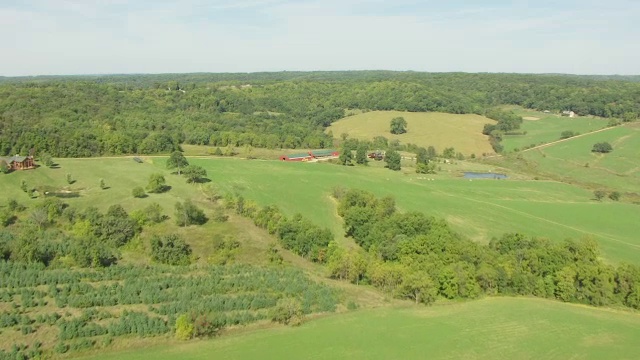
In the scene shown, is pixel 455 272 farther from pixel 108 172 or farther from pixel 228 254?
pixel 108 172

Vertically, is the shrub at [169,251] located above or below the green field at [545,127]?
below

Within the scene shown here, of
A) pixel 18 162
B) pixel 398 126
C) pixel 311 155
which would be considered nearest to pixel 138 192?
pixel 18 162

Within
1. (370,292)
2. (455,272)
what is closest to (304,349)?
(370,292)

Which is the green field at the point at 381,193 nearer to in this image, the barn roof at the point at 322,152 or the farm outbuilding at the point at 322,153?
the farm outbuilding at the point at 322,153

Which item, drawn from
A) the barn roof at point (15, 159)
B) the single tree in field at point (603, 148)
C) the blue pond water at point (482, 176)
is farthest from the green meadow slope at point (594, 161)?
the barn roof at point (15, 159)

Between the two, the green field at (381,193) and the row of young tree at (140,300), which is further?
the green field at (381,193)

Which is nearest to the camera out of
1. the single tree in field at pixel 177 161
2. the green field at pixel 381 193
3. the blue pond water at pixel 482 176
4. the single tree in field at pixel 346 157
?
the green field at pixel 381 193
